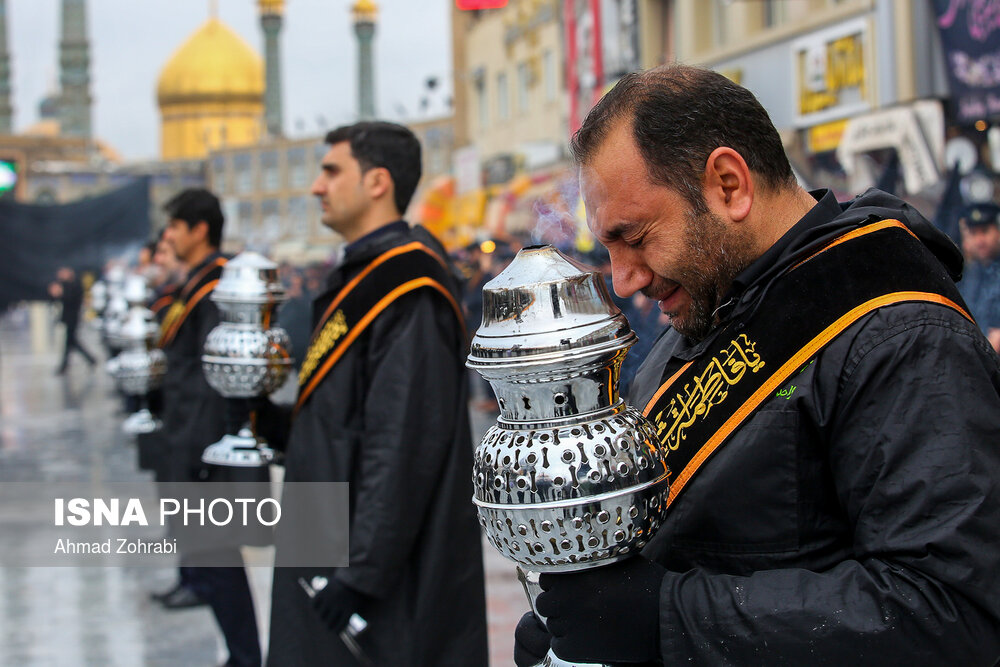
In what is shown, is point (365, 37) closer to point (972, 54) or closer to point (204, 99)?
point (204, 99)

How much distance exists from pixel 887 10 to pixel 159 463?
9.07m

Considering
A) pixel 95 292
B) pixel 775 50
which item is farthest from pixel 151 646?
pixel 95 292

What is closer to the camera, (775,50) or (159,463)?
(159,463)

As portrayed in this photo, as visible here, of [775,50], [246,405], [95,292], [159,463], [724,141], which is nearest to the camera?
[724,141]

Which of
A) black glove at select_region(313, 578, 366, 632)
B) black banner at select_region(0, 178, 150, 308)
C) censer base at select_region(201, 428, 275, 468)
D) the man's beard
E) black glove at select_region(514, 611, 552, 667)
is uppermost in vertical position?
black banner at select_region(0, 178, 150, 308)

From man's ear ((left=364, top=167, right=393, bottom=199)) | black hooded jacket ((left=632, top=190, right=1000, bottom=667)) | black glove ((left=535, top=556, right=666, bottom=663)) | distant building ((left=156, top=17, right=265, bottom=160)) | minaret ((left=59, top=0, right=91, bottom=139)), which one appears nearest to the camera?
black hooded jacket ((left=632, top=190, right=1000, bottom=667))

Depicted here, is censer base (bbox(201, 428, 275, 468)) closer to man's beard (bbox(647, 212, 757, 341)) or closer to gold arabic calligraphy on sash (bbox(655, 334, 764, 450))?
gold arabic calligraphy on sash (bbox(655, 334, 764, 450))

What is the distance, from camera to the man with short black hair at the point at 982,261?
5285 mm


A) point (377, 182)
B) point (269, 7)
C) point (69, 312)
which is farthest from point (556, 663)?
point (269, 7)

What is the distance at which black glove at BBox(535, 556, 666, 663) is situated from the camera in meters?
1.49

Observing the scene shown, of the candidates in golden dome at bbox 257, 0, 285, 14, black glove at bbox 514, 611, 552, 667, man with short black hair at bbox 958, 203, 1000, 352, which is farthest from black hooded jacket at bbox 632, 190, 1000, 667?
golden dome at bbox 257, 0, 285, 14

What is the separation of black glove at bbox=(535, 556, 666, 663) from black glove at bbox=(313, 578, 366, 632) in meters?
1.81

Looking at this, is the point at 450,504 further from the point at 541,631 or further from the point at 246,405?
the point at 541,631

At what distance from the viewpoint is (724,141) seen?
1627 mm
